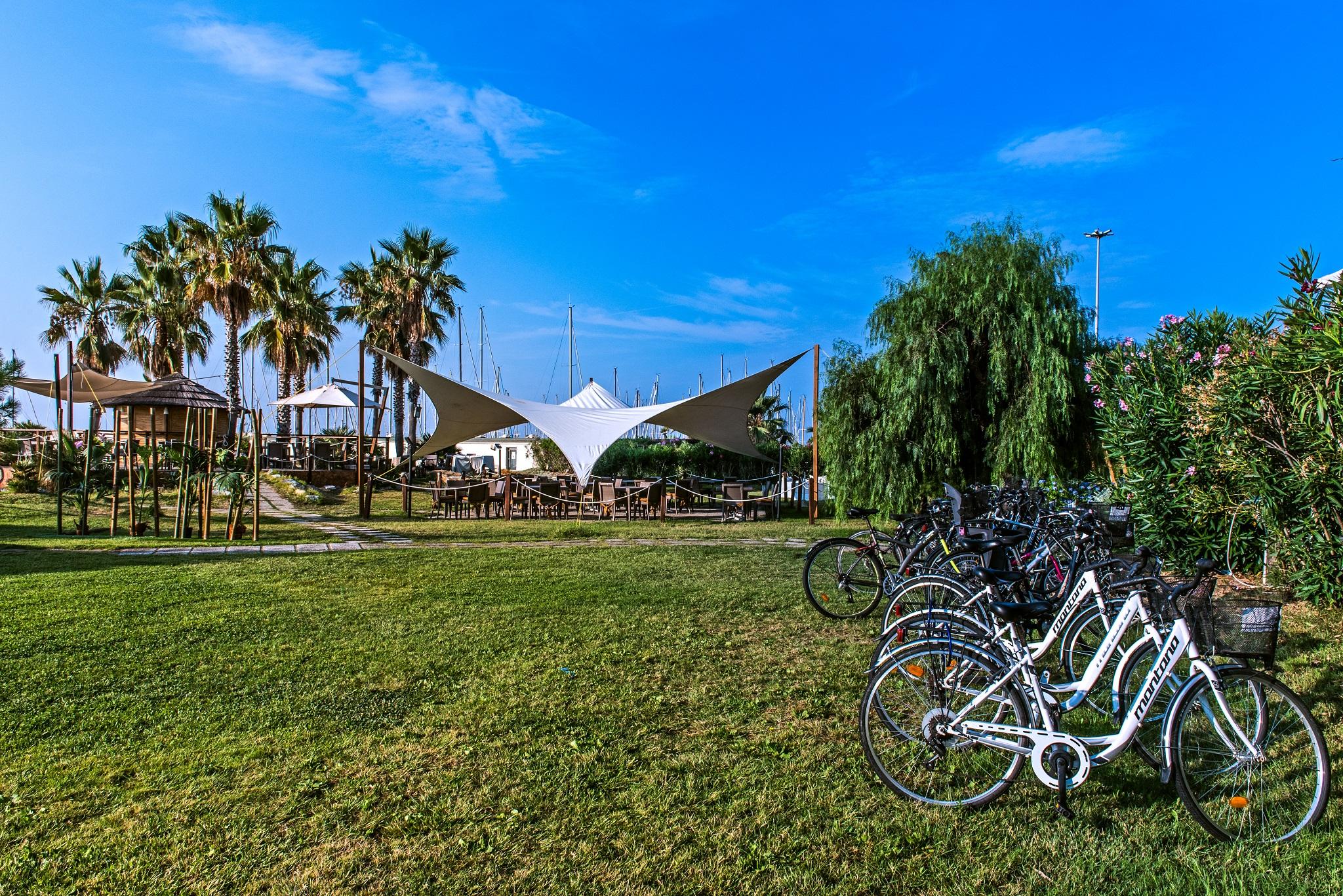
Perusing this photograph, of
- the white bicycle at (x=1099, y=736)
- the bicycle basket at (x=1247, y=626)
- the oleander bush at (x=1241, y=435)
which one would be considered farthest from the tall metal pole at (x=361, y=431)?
the bicycle basket at (x=1247, y=626)

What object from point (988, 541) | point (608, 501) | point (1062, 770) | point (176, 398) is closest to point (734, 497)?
point (608, 501)

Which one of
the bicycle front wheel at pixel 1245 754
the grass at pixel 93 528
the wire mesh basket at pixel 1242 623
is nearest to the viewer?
the bicycle front wheel at pixel 1245 754

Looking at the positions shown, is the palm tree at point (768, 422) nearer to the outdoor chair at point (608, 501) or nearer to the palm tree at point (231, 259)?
the outdoor chair at point (608, 501)

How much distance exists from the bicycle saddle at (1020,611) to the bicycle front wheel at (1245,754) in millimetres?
497

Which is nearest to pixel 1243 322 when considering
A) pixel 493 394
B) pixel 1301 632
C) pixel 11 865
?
pixel 1301 632

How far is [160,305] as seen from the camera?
24.6 m

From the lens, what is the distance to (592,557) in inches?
364

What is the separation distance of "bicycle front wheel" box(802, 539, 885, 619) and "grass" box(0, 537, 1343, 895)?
1.18 ft

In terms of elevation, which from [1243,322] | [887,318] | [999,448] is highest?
[887,318]

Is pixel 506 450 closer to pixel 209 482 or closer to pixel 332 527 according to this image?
pixel 332 527

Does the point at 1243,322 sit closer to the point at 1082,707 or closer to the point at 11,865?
the point at 1082,707

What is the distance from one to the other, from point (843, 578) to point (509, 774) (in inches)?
136

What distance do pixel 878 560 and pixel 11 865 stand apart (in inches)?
200

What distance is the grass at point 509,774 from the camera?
96.3 inches
